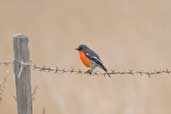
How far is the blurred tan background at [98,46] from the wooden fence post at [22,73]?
135 inches

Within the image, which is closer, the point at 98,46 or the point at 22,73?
the point at 22,73

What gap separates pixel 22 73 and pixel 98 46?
13.2 feet

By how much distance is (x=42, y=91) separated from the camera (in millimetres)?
8328

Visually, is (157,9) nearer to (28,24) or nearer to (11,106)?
(28,24)

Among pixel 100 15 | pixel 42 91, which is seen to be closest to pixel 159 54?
pixel 100 15

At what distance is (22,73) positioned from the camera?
191 inches

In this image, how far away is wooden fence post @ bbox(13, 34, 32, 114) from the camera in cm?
484

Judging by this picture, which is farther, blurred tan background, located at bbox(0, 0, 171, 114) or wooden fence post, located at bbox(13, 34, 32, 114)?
blurred tan background, located at bbox(0, 0, 171, 114)

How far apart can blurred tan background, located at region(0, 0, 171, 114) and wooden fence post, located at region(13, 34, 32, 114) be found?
11.3 ft

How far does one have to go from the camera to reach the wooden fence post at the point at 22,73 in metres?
4.84

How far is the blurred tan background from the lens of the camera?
843 centimetres

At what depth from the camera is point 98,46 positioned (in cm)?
883

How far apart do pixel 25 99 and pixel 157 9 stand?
4374mm

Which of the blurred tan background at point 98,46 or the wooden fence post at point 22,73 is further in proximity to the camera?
the blurred tan background at point 98,46
